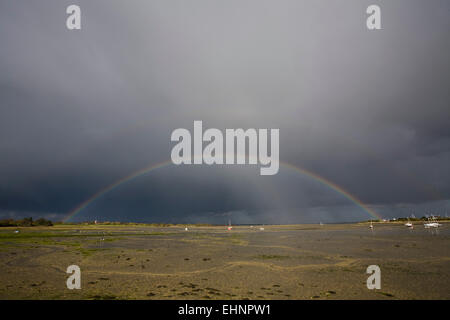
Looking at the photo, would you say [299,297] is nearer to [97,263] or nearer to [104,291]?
[104,291]

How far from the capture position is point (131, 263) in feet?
79.3

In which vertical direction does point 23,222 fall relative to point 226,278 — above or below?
below

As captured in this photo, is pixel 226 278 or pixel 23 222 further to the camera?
pixel 23 222

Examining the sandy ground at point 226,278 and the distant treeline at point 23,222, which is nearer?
the sandy ground at point 226,278

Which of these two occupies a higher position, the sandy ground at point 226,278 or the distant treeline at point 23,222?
the sandy ground at point 226,278

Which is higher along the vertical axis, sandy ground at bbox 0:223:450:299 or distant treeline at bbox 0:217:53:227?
sandy ground at bbox 0:223:450:299

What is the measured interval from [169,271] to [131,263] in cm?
548

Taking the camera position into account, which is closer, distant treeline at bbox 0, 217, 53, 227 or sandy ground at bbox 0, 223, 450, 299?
sandy ground at bbox 0, 223, 450, 299
